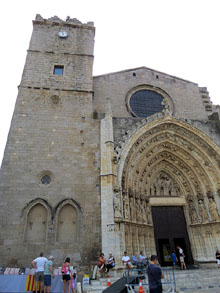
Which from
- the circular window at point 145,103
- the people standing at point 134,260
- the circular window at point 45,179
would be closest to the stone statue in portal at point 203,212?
the people standing at point 134,260

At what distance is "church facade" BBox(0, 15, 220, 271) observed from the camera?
26.5 ft

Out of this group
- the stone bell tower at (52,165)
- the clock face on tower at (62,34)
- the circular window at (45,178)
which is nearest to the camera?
the stone bell tower at (52,165)

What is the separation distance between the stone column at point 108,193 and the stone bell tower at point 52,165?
0.30 meters

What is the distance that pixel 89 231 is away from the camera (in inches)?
320

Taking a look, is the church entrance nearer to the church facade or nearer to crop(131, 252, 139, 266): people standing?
the church facade

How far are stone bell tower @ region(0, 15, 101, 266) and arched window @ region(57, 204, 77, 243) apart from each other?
0.12 feet

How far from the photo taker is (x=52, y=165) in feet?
30.2

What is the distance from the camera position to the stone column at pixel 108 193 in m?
7.76

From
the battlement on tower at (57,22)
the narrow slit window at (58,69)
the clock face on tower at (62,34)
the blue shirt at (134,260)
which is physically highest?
the battlement on tower at (57,22)

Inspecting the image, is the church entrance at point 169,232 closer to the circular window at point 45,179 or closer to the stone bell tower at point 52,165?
the stone bell tower at point 52,165

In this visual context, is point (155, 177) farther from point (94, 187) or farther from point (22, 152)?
point (22, 152)

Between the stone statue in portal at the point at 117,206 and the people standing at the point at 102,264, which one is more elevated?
the stone statue in portal at the point at 117,206

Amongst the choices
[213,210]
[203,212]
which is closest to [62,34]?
[203,212]

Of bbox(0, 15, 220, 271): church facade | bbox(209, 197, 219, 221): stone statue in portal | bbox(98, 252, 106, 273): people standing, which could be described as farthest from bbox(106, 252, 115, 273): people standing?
bbox(209, 197, 219, 221): stone statue in portal
